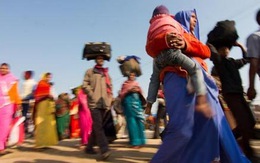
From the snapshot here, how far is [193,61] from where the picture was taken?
280cm

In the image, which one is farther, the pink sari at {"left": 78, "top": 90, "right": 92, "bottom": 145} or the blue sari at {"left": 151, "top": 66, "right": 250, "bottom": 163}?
the pink sari at {"left": 78, "top": 90, "right": 92, "bottom": 145}

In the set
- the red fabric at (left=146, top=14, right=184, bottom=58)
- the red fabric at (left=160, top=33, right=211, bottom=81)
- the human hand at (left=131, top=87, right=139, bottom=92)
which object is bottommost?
the human hand at (left=131, top=87, right=139, bottom=92)

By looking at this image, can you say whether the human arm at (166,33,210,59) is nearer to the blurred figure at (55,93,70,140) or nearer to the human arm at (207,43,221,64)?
the human arm at (207,43,221,64)

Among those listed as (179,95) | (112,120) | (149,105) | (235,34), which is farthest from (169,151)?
(112,120)

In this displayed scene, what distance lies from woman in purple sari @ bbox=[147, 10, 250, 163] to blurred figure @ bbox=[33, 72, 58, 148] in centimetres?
453

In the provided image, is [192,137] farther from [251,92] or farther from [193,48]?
[251,92]

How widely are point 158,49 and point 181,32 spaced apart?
253mm

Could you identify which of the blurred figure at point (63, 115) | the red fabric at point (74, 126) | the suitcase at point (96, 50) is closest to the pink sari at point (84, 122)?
the suitcase at point (96, 50)

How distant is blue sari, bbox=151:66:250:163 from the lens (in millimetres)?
2637

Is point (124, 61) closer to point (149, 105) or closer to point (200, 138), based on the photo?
point (149, 105)

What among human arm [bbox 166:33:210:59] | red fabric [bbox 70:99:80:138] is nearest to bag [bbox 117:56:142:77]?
red fabric [bbox 70:99:80:138]

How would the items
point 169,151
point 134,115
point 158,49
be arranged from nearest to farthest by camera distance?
point 169,151 → point 158,49 → point 134,115

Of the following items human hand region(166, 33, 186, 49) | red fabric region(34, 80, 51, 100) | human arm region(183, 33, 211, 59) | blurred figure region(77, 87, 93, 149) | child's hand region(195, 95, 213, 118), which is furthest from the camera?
red fabric region(34, 80, 51, 100)

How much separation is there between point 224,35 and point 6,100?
444 centimetres
